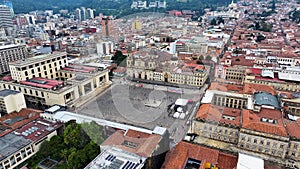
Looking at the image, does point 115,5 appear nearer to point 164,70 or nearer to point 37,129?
point 164,70

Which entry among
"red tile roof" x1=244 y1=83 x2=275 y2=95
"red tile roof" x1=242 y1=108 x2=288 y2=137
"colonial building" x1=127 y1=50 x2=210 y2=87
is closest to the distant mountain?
"colonial building" x1=127 y1=50 x2=210 y2=87

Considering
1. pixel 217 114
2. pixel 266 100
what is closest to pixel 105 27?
pixel 217 114

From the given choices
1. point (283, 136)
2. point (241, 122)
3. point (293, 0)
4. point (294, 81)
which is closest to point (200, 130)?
point (241, 122)

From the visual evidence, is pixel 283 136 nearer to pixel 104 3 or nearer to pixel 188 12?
pixel 188 12

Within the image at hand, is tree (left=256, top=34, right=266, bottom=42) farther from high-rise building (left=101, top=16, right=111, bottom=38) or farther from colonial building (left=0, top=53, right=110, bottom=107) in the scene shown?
colonial building (left=0, top=53, right=110, bottom=107)

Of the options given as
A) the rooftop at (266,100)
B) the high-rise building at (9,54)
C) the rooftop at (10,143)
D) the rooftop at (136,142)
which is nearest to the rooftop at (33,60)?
the high-rise building at (9,54)

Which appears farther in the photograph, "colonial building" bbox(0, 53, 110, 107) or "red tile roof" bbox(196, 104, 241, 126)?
"colonial building" bbox(0, 53, 110, 107)
